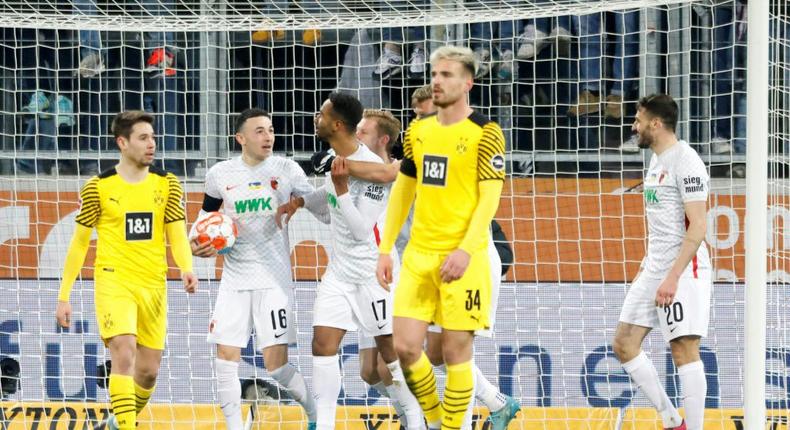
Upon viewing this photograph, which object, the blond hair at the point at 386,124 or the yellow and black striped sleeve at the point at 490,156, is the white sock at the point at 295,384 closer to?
the blond hair at the point at 386,124

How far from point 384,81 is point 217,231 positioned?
365 centimetres

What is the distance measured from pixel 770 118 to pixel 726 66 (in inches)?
111

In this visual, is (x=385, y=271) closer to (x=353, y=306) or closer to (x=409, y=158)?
(x=409, y=158)

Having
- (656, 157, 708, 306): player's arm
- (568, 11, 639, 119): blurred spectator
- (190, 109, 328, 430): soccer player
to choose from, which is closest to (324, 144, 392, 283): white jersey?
(190, 109, 328, 430): soccer player

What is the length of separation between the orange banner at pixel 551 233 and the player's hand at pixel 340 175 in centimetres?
284

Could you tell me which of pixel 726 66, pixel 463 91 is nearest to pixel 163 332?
pixel 463 91

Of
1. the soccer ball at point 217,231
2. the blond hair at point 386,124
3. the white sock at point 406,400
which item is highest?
the blond hair at point 386,124

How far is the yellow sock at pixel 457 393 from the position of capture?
20.6 ft

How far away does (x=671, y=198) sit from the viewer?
758 cm

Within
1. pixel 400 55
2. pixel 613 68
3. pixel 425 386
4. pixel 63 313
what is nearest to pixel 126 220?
pixel 63 313

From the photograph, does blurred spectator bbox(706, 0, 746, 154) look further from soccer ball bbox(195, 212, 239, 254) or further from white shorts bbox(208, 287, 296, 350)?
soccer ball bbox(195, 212, 239, 254)

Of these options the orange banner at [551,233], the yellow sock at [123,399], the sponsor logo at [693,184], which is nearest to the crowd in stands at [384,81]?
the orange banner at [551,233]

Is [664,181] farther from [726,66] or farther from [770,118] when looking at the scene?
[726,66]

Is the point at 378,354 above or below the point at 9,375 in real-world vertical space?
above
